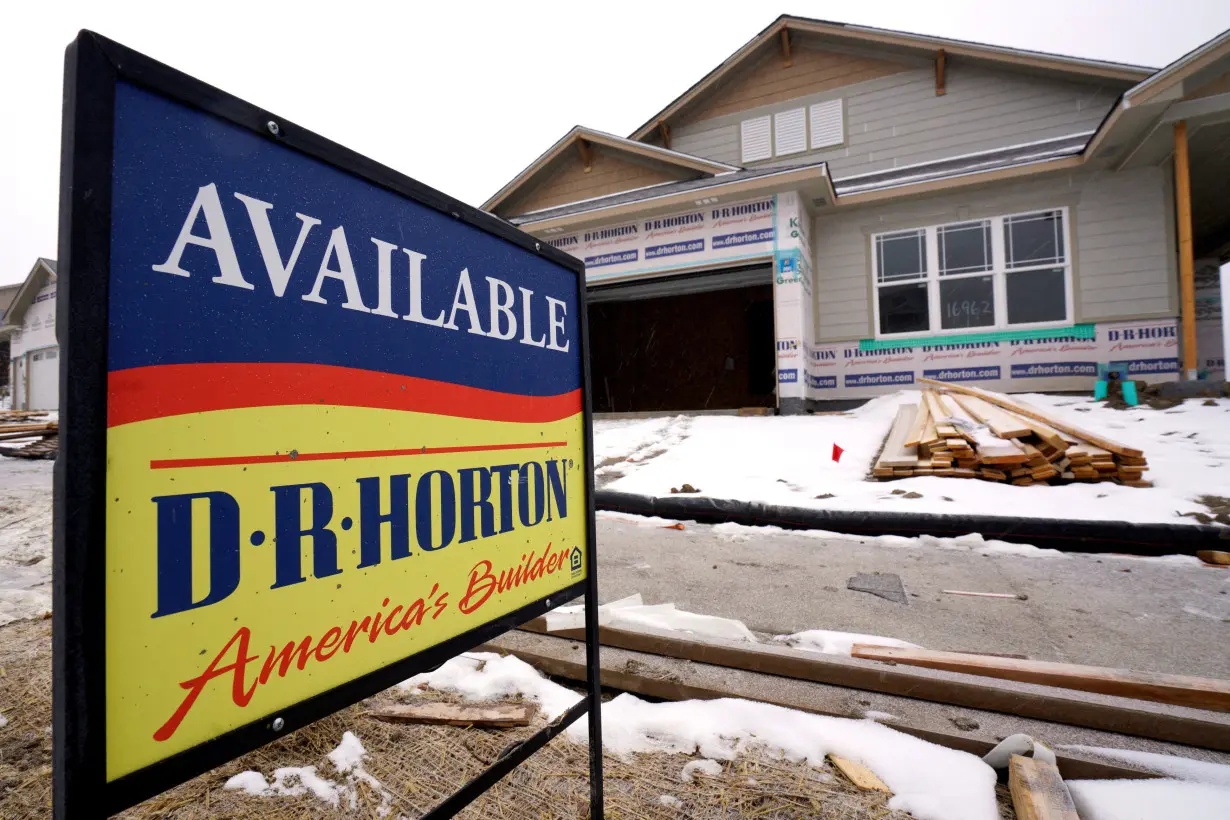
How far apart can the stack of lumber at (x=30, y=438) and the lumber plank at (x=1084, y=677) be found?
1537 cm

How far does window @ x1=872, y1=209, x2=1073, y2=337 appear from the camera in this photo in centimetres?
1096

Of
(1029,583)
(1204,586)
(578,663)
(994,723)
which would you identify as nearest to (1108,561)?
(1204,586)

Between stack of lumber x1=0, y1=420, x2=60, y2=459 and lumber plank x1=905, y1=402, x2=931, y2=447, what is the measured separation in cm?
1522

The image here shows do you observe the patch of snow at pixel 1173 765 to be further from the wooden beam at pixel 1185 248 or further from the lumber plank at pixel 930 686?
the wooden beam at pixel 1185 248

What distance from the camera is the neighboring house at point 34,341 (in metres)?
24.5

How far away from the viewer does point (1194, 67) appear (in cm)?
836

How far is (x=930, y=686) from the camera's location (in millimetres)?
2334

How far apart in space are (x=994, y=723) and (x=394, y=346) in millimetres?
2420

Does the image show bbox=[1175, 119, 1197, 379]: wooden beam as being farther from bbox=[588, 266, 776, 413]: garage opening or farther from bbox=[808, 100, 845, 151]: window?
bbox=[588, 266, 776, 413]: garage opening

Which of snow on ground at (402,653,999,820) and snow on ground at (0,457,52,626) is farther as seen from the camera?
snow on ground at (0,457,52,626)

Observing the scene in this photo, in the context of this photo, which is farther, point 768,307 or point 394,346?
point 768,307

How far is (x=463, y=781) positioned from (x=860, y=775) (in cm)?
129

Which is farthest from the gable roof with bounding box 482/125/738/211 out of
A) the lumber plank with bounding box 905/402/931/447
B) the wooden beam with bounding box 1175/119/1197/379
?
the wooden beam with bounding box 1175/119/1197/379

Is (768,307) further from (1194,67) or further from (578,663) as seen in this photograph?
(578,663)
